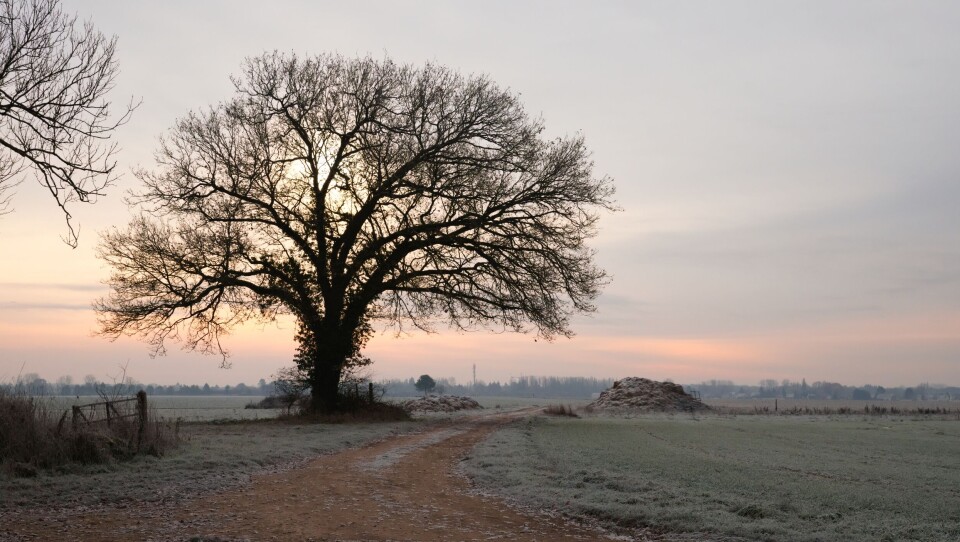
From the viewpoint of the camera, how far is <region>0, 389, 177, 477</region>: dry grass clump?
14.5m

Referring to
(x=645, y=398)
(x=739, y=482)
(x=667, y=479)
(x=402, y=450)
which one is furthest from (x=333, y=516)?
(x=645, y=398)

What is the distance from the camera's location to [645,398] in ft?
181

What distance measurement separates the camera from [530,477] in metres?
15.6

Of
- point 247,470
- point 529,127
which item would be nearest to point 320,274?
point 529,127

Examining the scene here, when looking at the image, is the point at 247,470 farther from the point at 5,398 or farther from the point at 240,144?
the point at 240,144

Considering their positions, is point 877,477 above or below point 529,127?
below

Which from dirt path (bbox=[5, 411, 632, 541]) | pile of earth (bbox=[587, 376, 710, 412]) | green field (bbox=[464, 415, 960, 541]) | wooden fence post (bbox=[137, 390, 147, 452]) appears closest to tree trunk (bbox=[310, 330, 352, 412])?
green field (bbox=[464, 415, 960, 541])

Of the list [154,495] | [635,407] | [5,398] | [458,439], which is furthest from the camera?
[635,407]

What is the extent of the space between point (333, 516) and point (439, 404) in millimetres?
39711

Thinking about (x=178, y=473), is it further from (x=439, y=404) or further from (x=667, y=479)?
(x=439, y=404)

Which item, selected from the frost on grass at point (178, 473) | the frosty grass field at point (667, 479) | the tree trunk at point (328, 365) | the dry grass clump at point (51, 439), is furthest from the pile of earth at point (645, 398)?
the dry grass clump at point (51, 439)

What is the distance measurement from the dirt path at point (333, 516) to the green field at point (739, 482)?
110 cm

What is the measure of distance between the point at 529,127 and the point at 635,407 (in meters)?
26.5

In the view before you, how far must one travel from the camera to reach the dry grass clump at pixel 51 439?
14539 millimetres
